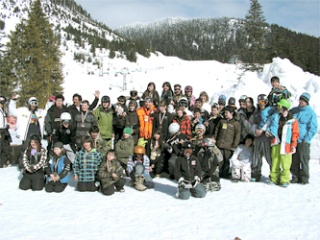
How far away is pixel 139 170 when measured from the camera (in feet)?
18.8

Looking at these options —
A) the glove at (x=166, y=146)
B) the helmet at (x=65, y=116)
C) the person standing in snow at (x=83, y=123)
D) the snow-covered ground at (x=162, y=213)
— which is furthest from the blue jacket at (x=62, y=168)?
the glove at (x=166, y=146)

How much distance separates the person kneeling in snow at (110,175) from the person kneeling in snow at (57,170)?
2.23ft

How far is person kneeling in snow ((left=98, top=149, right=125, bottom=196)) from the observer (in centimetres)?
534

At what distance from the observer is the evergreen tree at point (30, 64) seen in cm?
2343

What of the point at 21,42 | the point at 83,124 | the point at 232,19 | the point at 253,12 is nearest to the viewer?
the point at 83,124

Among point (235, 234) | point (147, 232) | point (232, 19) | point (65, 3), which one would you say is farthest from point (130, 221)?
point (232, 19)

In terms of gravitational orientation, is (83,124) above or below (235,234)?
above

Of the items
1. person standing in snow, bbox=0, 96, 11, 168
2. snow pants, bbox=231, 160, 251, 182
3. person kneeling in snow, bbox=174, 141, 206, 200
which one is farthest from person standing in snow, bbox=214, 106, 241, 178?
person standing in snow, bbox=0, 96, 11, 168

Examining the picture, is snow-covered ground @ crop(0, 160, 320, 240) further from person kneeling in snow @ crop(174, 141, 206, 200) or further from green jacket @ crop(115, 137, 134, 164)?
green jacket @ crop(115, 137, 134, 164)

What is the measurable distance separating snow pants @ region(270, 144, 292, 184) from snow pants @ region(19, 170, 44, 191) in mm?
4202

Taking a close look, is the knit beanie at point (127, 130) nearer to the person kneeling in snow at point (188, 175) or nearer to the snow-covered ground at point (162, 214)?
the snow-covered ground at point (162, 214)

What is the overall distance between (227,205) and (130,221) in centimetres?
158

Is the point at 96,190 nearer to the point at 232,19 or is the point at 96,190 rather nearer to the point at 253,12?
the point at 253,12

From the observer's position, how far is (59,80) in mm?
26312
